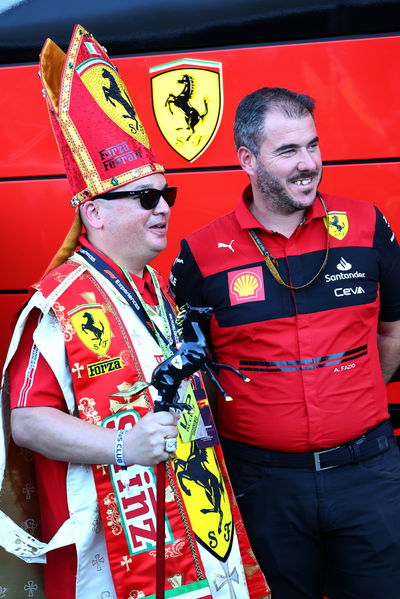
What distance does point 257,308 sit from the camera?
2.28 m

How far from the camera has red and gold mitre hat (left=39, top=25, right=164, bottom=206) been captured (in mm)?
2010

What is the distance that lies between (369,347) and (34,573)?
1.15 metres

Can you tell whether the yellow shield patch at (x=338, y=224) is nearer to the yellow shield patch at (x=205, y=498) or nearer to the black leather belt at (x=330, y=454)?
the black leather belt at (x=330, y=454)

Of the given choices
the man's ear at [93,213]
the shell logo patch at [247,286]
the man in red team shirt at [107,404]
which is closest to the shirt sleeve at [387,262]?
the shell logo patch at [247,286]

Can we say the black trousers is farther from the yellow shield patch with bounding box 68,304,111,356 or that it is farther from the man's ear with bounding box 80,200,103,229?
the man's ear with bounding box 80,200,103,229

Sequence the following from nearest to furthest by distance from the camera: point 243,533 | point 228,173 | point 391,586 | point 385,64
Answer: point 243,533 → point 391,586 → point 385,64 → point 228,173

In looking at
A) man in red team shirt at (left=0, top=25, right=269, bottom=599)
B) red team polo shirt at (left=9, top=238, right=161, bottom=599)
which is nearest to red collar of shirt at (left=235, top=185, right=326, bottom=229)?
man in red team shirt at (left=0, top=25, right=269, bottom=599)

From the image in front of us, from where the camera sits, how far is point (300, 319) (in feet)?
7.36

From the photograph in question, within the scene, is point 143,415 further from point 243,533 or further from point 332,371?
point 332,371

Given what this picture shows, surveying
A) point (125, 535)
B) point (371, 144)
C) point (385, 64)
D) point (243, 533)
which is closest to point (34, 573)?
point (125, 535)

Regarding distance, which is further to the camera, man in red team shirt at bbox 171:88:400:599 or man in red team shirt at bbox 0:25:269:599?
man in red team shirt at bbox 171:88:400:599

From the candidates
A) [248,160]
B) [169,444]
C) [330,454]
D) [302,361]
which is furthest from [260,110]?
[169,444]

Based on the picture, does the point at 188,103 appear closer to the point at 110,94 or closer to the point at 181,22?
the point at 181,22

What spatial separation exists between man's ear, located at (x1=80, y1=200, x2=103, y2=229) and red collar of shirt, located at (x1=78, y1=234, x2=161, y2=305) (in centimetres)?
5
